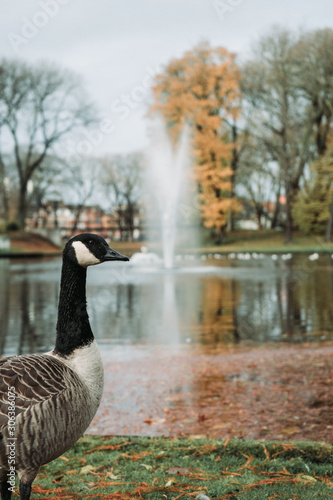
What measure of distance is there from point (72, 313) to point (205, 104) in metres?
37.2

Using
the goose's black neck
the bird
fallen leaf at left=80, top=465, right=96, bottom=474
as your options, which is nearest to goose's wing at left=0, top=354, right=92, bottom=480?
the bird

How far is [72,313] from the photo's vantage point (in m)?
3.06

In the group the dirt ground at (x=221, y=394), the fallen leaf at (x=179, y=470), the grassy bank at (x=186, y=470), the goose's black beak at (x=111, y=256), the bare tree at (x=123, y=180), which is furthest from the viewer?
the bare tree at (x=123, y=180)

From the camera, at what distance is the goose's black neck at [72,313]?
3.04m

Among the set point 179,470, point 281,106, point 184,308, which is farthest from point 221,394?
point 281,106

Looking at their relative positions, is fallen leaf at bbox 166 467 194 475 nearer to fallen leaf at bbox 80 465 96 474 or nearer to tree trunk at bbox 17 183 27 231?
fallen leaf at bbox 80 465 96 474

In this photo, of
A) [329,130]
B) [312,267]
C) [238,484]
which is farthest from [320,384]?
[329,130]

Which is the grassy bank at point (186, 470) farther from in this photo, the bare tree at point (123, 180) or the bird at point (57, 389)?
the bare tree at point (123, 180)

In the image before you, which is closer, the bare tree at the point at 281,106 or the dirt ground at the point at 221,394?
the dirt ground at the point at 221,394

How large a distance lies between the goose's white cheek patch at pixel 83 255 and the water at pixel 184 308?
5.89m

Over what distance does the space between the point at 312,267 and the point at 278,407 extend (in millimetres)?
19088

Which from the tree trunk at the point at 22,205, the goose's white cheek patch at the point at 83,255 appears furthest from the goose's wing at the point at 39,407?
the tree trunk at the point at 22,205

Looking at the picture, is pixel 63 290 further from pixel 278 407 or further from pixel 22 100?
pixel 22 100

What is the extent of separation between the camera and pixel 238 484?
139 inches
